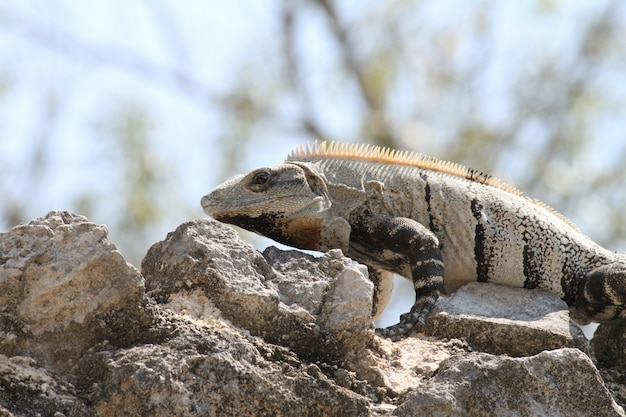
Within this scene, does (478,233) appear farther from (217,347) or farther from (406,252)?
(217,347)

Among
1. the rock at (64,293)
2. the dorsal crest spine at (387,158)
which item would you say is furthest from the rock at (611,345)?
the rock at (64,293)

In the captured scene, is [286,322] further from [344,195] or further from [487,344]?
[344,195]

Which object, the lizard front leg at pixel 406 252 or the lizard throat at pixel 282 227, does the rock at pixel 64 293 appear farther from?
the lizard throat at pixel 282 227

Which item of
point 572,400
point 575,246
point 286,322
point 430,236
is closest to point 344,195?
point 430,236

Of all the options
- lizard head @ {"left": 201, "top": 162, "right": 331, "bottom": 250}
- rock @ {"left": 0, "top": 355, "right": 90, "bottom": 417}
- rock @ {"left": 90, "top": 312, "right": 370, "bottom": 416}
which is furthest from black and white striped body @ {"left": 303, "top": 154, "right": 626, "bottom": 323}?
rock @ {"left": 0, "top": 355, "right": 90, "bottom": 417}

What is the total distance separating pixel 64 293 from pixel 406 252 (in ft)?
10.3

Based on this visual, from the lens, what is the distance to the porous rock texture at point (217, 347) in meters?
4.83

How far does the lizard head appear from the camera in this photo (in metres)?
7.58

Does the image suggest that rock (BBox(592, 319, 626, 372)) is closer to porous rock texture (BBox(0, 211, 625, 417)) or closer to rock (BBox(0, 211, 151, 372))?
porous rock texture (BBox(0, 211, 625, 417))

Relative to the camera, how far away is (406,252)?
7.50 metres

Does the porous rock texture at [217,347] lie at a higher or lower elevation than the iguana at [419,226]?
lower

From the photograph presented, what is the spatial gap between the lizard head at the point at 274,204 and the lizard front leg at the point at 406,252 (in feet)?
1.19

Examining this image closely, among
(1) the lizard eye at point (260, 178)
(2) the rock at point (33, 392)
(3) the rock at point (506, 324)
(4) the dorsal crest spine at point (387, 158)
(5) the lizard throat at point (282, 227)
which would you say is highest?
(4) the dorsal crest spine at point (387, 158)

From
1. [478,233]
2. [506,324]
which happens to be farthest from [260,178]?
[506,324]
